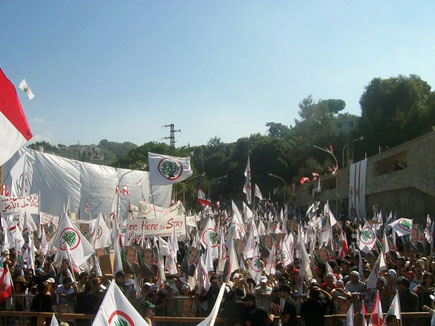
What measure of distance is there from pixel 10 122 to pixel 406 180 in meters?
31.7

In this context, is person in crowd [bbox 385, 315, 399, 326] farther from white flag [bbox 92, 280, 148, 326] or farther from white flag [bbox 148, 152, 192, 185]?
white flag [bbox 148, 152, 192, 185]

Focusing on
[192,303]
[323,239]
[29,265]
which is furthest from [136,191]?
[192,303]

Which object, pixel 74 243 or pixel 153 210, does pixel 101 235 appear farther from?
pixel 153 210

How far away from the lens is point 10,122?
22.0 feet

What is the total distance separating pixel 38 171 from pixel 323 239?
20139 mm

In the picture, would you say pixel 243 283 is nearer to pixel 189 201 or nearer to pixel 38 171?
pixel 38 171

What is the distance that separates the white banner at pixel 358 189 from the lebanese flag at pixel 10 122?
109 ft

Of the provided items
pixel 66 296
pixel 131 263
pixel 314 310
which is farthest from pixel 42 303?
pixel 314 310

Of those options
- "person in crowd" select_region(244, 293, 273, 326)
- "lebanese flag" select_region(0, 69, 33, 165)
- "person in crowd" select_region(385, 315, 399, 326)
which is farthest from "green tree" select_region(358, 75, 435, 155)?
"lebanese flag" select_region(0, 69, 33, 165)

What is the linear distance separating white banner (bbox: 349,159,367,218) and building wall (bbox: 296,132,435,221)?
4.53 feet

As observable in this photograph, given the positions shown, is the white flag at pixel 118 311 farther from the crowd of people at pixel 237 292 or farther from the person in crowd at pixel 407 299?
the person in crowd at pixel 407 299

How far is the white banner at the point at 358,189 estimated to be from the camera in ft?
128

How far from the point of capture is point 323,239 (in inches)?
744

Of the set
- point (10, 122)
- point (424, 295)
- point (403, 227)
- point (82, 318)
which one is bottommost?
point (82, 318)
